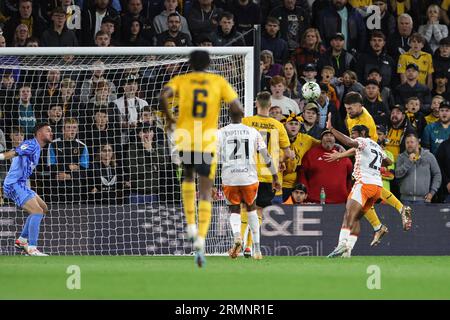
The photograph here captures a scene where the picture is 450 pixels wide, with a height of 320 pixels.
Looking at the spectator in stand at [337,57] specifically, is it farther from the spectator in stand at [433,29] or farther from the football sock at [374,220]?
the football sock at [374,220]

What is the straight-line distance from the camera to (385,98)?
2045cm

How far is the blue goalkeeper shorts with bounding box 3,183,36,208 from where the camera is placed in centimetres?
1673

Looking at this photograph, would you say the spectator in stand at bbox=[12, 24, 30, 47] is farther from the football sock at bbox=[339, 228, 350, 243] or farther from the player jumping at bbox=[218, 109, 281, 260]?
the football sock at bbox=[339, 228, 350, 243]

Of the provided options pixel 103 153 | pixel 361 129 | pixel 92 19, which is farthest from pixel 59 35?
pixel 361 129

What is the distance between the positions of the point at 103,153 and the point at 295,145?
335cm

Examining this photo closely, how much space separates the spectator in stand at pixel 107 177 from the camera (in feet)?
59.2

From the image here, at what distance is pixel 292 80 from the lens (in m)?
20.0

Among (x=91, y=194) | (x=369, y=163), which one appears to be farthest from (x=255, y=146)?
(x=91, y=194)

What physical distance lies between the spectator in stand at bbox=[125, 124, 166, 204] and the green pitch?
2.96 m

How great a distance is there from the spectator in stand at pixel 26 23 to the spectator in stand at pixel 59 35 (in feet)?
1.72

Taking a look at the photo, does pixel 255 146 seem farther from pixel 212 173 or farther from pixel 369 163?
pixel 212 173

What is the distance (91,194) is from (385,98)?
5.92 metres

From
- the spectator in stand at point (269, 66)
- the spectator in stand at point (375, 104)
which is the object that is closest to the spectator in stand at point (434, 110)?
the spectator in stand at point (375, 104)

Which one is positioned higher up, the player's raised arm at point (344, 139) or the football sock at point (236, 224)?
the player's raised arm at point (344, 139)
